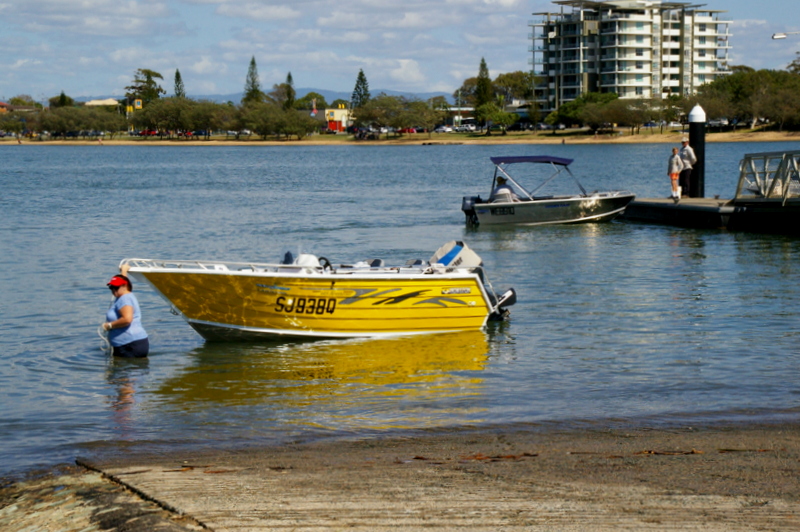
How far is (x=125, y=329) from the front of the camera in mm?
13383

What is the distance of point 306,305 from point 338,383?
2.13 m

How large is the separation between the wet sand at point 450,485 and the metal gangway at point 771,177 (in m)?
20.0

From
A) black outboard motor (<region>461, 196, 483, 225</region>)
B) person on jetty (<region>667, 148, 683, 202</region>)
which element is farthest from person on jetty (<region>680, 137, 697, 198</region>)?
black outboard motor (<region>461, 196, 483, 225</region>)

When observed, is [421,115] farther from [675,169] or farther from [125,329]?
[125,329]

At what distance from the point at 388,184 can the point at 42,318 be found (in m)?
47.7

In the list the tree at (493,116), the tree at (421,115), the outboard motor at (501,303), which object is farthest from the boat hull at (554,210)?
the tree at (421,115)

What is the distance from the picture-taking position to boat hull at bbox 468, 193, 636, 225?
31.2 m

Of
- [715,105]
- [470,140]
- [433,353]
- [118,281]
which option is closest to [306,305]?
[433,353]

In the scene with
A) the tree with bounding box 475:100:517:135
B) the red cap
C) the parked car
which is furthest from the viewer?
the parked car

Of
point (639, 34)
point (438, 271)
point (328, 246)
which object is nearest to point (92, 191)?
point (328, 246)

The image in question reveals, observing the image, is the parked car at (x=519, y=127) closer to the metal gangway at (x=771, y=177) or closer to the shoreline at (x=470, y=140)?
the shoreline at (x=470, y=140)

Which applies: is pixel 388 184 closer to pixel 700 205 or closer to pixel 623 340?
pixel 700 205

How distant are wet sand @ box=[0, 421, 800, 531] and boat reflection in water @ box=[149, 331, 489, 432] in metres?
1.28

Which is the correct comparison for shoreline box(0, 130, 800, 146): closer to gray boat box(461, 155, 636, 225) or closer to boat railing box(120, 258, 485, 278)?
gray boat box(461, 155, 636, 225)
